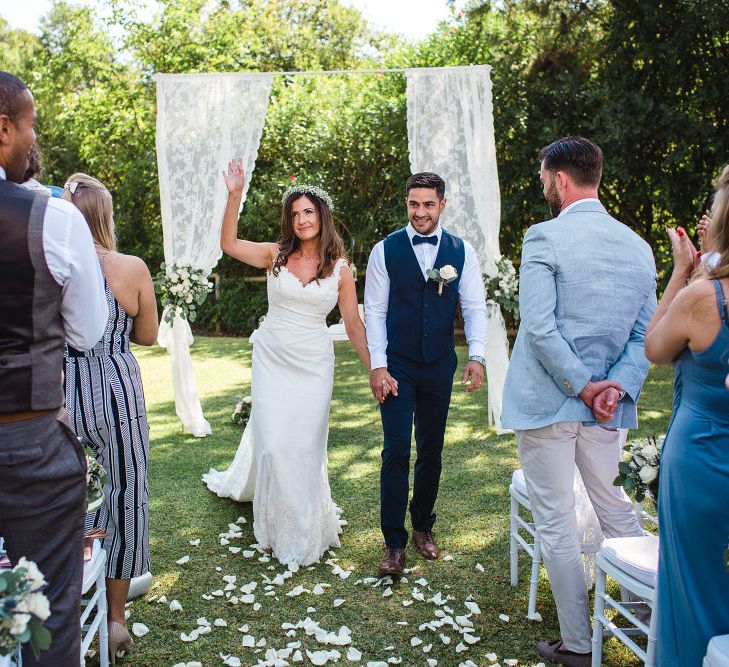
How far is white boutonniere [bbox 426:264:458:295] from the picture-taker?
376 cm

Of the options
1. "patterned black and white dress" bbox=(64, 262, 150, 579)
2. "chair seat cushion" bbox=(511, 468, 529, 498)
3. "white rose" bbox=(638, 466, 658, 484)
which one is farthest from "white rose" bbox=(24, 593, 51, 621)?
"chair seat cushion" bbox=(511, 468, 529, 498)

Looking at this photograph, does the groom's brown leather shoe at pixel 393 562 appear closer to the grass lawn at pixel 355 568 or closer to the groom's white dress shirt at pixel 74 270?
Result: the grass lawn at pixel 355 568

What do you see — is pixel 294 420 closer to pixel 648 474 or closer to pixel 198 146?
pixel 648 474

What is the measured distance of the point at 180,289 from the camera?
19.7 ft

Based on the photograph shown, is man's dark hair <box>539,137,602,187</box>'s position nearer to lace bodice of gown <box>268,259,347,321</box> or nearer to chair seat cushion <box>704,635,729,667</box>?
lace bodice of gown <box>268,259,347,321</box>

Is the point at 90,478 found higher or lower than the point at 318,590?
higher

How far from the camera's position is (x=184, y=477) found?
533 centimetres

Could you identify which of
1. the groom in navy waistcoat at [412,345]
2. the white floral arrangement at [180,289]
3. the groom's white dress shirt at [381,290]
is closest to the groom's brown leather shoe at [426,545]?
the groom in navy waistcoat at [412,345]

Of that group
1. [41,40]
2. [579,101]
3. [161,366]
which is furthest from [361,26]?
[161,366]

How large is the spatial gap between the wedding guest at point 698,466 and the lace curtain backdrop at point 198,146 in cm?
479

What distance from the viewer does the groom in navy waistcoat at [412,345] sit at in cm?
372

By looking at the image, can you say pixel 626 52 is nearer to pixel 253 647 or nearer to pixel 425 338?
pixel 425 338

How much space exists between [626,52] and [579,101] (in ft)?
2.76

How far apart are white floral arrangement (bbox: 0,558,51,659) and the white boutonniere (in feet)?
8.39
